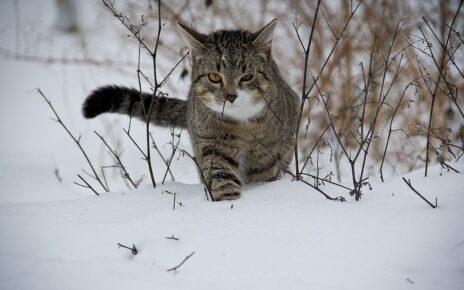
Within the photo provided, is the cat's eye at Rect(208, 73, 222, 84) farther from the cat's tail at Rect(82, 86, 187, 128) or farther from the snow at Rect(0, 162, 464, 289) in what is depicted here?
the snow at Rect(0, 162, 464, 289)

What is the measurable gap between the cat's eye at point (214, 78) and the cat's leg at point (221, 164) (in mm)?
369

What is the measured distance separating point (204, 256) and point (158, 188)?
109cm

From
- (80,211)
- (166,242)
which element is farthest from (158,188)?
(166,242)

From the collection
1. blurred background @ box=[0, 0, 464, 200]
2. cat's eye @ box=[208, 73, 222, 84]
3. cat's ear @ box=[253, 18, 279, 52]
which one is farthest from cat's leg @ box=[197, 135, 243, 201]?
cat's ear @ box=[253, 18, 279, 52]

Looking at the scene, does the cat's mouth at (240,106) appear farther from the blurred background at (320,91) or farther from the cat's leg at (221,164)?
the blurred background at (320,91)

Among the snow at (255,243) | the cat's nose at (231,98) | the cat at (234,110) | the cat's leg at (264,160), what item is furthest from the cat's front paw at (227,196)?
the cat's nose at (231,98)

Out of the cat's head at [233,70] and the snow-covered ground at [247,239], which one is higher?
the cat's head at [233,70]

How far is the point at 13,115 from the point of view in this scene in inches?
263

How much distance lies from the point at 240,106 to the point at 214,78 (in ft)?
0.87

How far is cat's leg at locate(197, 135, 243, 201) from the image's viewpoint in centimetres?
263

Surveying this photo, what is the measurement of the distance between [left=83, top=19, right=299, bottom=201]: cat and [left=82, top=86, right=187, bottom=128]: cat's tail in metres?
0.05

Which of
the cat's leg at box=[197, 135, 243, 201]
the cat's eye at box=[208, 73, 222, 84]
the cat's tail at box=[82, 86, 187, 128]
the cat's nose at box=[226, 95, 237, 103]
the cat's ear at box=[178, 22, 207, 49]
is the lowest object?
the cat's leg at box=[197, 135, 243, 201]

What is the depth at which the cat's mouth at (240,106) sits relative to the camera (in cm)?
268

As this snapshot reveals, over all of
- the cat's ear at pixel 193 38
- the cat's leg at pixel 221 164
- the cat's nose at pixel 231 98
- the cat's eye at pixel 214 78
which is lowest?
the cat's leg at pixel 221 164
